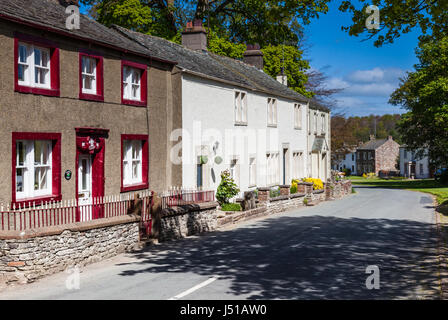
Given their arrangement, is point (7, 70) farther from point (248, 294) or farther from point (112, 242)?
point (248, 294)

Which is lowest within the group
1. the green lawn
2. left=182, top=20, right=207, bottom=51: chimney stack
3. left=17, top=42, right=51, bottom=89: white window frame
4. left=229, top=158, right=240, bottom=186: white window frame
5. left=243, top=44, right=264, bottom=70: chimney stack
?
the green lawn

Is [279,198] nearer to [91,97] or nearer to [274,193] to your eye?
[274,193]

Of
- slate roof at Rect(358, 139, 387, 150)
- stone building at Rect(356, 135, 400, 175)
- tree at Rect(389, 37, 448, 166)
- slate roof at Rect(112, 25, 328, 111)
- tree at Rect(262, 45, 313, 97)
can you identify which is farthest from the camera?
slate roof at Rect(358, 139, 387, 150)

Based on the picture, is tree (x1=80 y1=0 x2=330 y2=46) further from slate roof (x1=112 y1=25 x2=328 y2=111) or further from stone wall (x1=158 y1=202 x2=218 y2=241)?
stone wall (x1=158 y1=202 x2=218 y2=241)

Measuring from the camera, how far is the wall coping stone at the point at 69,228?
11938 millimetres

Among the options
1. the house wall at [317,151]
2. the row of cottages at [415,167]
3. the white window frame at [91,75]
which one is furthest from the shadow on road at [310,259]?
the row of cottages at [415,167]

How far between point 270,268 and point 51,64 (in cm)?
Result: 922

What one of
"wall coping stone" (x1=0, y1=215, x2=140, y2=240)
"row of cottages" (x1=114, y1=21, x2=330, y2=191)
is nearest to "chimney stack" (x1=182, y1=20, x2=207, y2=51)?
"row of cottages" (x1=114, y1=21, x2=330, y2=191)

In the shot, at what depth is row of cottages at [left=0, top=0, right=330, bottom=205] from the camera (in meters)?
14.6

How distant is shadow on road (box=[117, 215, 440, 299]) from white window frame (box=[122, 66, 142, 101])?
6183 mm

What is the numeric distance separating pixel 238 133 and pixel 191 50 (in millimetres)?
5367

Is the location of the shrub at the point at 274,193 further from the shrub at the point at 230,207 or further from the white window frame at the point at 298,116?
the white window frame at the point at 298,116

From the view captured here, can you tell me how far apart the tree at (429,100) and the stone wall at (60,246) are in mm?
39175

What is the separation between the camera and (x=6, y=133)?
45.9 feet
